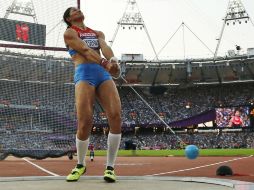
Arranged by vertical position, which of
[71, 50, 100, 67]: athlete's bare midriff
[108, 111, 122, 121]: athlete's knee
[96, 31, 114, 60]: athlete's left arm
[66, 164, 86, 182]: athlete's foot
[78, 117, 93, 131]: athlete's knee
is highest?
[96, 31, 114, 60]: athlete's left arm

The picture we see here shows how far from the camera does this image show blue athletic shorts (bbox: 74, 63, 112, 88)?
6445 millimetres

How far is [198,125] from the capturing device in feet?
197

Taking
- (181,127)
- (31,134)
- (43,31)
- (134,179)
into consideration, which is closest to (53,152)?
(31,134)

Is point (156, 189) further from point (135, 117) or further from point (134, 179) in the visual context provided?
point (135, 117)

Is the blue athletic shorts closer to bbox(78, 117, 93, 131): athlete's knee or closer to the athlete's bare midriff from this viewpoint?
the athlete's bare midriff

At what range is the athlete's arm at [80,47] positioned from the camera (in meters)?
6.31

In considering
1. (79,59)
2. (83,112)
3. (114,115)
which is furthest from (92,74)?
(114,115)

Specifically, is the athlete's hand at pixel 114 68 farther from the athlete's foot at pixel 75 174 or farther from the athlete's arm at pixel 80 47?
the athlete's foot at pixel 75 174

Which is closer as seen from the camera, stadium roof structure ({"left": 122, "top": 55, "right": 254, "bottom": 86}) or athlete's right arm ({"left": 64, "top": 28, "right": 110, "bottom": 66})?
athlete's right arm ({"left": 64, "top": 28, "right": 110, "bottom": 66})

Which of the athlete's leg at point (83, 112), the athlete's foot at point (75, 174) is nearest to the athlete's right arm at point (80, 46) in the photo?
the athlete's leg at point (83, 112)

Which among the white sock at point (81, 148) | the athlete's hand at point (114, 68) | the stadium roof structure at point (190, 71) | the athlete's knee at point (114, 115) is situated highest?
the stadium roof structure at point (190, 71)

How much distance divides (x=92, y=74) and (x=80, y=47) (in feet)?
1.43

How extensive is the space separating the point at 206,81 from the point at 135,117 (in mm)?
11513

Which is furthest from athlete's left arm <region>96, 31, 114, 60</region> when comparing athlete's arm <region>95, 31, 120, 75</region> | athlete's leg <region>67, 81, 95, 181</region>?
athlete's leg <region>67, 81, 95, 181</region>
